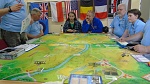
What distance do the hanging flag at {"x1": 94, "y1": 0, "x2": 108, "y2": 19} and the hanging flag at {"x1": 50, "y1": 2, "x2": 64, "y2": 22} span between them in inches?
45.9

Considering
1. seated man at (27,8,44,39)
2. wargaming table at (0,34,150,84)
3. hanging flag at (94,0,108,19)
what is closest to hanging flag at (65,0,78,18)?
hanging flag at (94,0,108,19)

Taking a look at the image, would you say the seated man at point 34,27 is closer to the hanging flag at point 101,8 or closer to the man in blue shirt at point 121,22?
the man in blue shirt at point 121,22

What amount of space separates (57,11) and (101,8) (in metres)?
1.45

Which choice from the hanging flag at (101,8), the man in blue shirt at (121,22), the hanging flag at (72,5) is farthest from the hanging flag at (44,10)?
the man in blue shirt at (121,22)

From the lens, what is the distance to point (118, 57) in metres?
1.59

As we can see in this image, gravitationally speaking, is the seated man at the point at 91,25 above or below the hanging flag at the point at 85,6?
below

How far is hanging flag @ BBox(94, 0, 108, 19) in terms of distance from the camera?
209 inches

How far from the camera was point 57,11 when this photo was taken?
215 inches

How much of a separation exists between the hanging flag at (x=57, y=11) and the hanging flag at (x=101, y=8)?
1.17 m

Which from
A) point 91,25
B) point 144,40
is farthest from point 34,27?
point 144,40

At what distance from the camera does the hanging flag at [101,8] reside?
17.4 feet

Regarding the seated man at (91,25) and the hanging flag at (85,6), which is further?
the hanging flag at (85,6)

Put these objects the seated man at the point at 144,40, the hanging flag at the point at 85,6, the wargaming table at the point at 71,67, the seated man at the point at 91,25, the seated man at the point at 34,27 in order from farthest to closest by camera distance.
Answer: the hanging flag at the point at 85,6 → the seated man at the point at 91,25 → the seated man at the point at 34,27 → the seated man at the point at 144,40 → the wargaming table at the point at 71,67

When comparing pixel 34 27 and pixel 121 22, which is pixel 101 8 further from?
pixel 34 27
